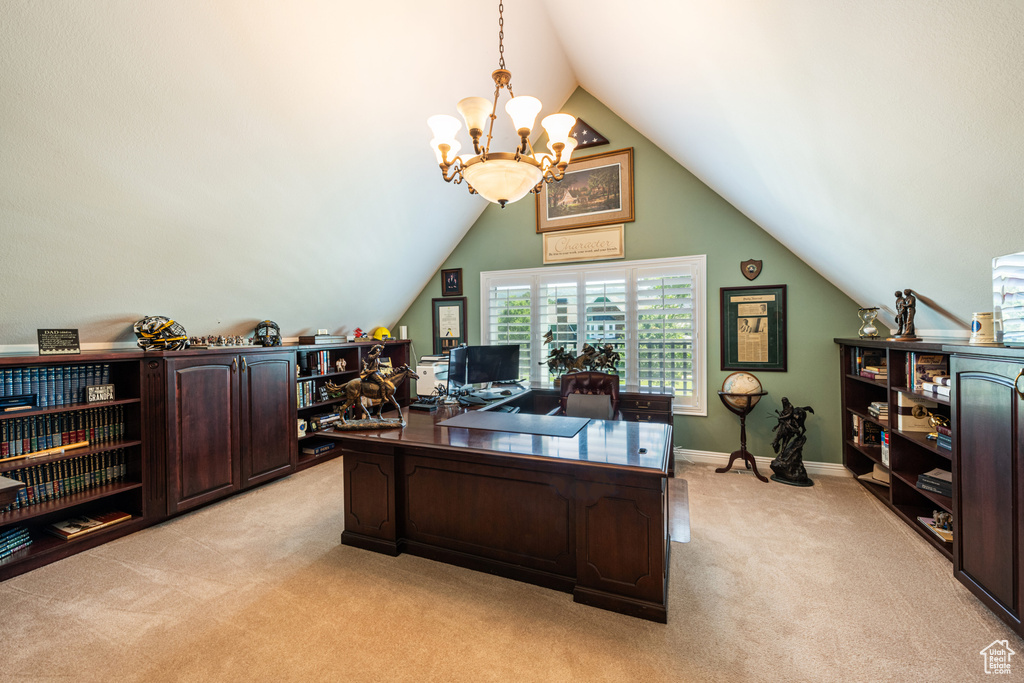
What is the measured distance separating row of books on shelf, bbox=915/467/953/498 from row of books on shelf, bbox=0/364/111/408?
5869 millimetres

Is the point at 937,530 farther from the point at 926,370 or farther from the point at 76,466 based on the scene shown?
the point at 76,466

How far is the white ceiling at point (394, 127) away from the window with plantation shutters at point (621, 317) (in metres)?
1.06

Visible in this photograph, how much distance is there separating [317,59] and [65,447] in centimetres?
315

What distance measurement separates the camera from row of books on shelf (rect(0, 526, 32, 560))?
2545 millimetres

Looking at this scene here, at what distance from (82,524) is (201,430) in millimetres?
868

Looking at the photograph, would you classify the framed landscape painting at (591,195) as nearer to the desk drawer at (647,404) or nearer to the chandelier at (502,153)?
the desk drawer at (647,404)

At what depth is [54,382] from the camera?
2.89 meters

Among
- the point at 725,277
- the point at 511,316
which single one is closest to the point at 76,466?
the point at 511,316

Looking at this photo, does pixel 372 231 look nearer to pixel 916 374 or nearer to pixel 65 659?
pixel 65 659

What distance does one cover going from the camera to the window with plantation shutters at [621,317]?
451 centimetres

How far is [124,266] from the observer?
A: 2.87 metres

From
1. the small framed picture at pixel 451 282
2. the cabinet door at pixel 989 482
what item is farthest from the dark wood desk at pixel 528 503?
the small framed picture at pixel 451 282

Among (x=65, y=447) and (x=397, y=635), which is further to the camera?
(x=65, y=447)

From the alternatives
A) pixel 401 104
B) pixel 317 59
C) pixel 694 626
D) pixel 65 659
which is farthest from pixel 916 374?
pixel 65 659
